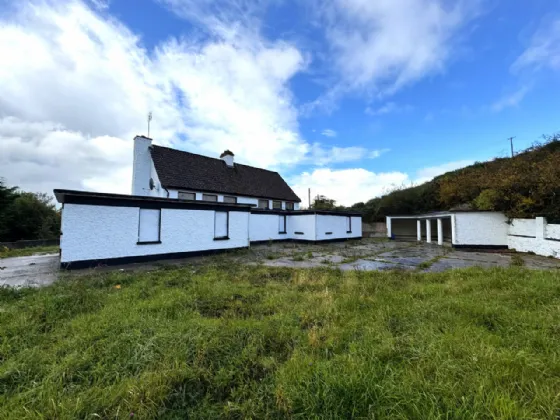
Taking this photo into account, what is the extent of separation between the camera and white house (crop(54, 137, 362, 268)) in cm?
877

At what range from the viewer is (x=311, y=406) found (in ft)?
6.30

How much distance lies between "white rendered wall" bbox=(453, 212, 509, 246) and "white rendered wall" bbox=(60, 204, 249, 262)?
14.8 metres

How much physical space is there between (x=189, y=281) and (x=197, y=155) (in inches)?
654

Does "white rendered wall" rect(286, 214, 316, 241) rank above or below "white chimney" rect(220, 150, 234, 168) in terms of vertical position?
below

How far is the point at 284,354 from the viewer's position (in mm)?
2832

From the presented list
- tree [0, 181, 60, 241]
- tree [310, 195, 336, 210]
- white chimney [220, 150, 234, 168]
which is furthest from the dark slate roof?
tree [0, 181, 60, 241]

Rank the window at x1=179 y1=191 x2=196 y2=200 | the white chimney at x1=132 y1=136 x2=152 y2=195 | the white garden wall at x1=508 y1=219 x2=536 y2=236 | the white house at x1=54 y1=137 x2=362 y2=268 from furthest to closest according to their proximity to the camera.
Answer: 1. the white chimney at x1=132 y1=136 x2=152 y2=195
2. the window at x1=179 y1=191 x2=196 y2=200
3. the white garden wall at x1=508 y1=219 x2=536 y2=236
4. the white house at x1=54 y1=137 x2=362 y2=268

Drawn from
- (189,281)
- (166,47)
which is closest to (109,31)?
(166,47)

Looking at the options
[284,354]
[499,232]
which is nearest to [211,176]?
[284,354]

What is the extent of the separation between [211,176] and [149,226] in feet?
32.3

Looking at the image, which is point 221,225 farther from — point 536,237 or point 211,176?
point 536,237

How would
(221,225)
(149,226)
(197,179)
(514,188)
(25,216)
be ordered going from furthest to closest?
(25,216)
(197,179)
(221,225)
(514,188)
(149,226)

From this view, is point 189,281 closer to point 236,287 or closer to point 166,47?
point 236,287

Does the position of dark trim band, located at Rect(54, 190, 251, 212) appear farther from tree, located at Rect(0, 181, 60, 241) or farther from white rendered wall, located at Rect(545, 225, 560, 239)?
white rendered wall, located at Rect(545, 225, 560, 239)
